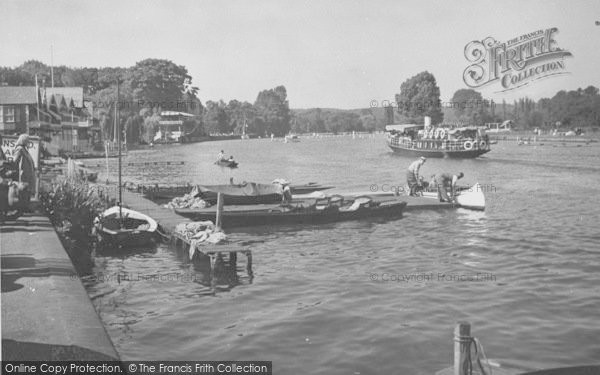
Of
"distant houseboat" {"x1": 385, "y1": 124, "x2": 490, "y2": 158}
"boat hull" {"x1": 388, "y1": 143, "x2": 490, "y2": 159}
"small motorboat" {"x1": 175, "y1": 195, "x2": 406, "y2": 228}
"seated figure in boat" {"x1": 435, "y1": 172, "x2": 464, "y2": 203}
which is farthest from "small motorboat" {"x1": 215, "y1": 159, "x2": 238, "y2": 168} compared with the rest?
"small motorboat" {"x1": 175, "y1": 195, "x2": 406, "y2": 228}

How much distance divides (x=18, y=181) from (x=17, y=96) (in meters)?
62.5

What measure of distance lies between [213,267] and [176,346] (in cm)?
560

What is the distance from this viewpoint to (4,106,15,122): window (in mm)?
73769

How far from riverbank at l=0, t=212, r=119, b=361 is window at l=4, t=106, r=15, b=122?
215 ft

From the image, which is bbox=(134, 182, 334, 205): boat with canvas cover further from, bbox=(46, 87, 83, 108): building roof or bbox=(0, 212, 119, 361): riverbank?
bbox=(46, 87, 83, 108): building roof

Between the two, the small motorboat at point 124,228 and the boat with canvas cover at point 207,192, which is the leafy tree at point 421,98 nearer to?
the boat with canvas cover at point 207,192

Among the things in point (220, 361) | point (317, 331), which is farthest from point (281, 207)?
point (220, 361)

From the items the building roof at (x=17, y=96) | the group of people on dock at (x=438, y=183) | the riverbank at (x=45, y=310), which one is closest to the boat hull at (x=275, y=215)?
the group of people on dock at (x=438, y=183)

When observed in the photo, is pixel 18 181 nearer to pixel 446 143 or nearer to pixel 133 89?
pixel 446 143

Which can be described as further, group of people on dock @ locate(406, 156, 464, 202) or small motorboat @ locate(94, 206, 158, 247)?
group of people on dock @ locate(406, 156, 464, 202)

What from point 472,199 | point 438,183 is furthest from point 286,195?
point 472,199

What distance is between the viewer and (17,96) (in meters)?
74.2

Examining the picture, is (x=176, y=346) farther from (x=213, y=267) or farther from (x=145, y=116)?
(x=145, y=116)

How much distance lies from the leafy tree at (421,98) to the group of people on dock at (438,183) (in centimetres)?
10815
